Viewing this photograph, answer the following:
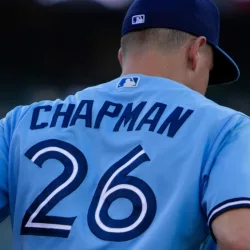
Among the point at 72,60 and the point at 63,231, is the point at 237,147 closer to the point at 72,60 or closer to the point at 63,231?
the point at 63,231

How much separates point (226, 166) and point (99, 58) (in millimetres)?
3432

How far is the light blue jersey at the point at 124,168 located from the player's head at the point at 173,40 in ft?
0.17

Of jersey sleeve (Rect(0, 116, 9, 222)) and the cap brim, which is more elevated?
the cap brim

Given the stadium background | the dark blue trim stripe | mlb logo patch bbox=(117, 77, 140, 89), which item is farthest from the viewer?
the stadium background

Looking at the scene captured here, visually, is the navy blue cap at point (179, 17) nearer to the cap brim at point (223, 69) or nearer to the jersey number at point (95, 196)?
the cap brim at point (223, 69)

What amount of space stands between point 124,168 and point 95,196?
0.08 meters

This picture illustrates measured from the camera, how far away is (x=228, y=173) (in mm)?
1261

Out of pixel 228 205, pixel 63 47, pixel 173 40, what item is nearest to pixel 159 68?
pixel 173 40

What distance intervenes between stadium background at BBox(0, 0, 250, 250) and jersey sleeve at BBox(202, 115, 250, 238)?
328 centimetres

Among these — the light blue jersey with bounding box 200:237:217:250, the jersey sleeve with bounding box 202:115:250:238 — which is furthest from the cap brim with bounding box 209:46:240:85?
the light blue jersey with bounding box 200:237:217:250

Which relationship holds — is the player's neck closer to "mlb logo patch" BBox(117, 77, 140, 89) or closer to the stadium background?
"mlb logo patch" BBox(117, 77, 140, 89)

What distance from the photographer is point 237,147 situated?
1285 millimetres

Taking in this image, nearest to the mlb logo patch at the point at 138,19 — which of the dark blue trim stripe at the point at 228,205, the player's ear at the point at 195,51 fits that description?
the player's ear at the point at 195,51

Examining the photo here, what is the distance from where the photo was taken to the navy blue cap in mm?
1509
